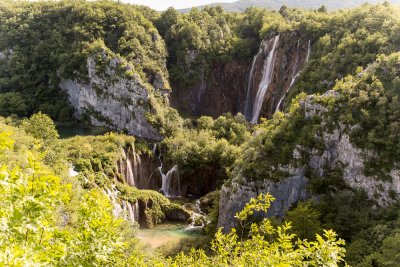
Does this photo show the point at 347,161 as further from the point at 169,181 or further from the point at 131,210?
the point at 169,181

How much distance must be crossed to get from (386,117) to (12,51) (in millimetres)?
61061

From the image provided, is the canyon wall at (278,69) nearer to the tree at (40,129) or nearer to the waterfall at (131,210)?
the waterfall at (131,210)

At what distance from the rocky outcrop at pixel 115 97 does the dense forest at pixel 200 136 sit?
0.21m

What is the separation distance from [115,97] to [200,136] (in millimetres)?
16908

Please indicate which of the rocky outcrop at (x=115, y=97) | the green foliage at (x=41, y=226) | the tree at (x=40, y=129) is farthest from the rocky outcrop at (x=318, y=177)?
the rocky outcrop at (x=115, y=97)

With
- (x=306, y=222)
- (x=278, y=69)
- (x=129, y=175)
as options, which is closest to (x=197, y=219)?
(x=129, y=175)

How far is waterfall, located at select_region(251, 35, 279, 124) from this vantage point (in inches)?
2212

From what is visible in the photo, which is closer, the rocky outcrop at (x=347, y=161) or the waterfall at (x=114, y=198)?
the rocky outcrop at (x=347, y=161)

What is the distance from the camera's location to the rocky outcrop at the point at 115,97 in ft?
178

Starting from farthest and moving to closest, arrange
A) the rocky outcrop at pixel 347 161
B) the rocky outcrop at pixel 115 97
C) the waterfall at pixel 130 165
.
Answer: the rocky outcrop at pixel 115 97 → the waterfall at pixel 130 165 → the rocky outcrop at pixel 347 161

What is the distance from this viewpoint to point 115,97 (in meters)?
55.7

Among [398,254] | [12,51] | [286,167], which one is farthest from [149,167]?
[12,51]

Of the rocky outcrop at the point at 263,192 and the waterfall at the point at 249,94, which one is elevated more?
the waterfall at the point at 249,94

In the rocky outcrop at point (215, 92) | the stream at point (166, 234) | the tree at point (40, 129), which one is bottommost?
the stream at point (166, 234)
